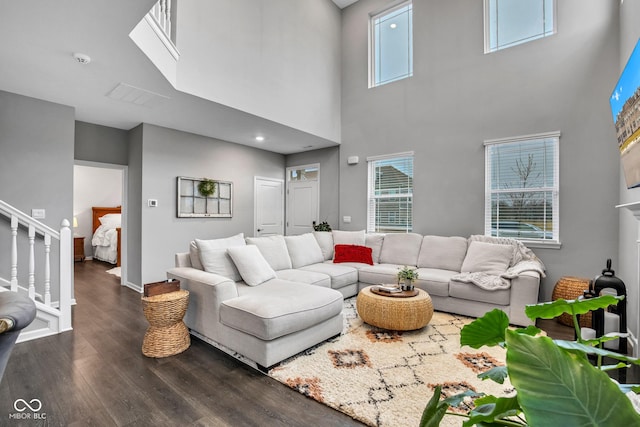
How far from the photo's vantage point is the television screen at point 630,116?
180 centimetres

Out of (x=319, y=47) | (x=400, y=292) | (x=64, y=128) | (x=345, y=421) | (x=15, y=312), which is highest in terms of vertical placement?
(x=319, y=47)

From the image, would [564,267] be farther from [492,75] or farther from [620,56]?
[492,75]

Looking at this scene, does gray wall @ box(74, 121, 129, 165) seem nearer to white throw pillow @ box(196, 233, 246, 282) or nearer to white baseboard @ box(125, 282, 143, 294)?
white baseboard @ box(125, 282, 143, 294)

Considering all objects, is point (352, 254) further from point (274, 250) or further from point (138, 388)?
point (138, 388)

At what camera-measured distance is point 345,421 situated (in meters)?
1.73

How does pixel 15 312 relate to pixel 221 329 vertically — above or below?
above

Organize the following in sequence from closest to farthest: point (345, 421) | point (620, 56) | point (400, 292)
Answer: point (345, 421), point (400, 292), point (620, 56)

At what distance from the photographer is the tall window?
5145 mm

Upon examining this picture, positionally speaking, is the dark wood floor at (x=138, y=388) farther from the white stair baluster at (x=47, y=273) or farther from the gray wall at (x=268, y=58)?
the gray wall at (x=268, y=58)

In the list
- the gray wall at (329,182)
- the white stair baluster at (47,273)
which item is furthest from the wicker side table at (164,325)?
the gray wall at (329,182)

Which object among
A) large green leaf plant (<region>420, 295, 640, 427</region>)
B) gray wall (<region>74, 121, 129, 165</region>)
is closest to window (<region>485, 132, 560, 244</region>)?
large green leaf plant (<region>420, 295, 640, 427</region>)

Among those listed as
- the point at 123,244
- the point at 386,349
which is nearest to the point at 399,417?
the point at 386,349

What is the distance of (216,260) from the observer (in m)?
3.06

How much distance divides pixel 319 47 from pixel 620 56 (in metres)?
4.13
